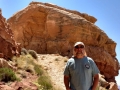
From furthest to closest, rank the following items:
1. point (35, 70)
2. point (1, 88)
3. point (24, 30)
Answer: point (24, 30), point (35, 70), point (1, 88)

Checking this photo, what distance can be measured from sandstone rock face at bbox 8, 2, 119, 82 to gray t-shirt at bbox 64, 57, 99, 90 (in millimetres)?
17861

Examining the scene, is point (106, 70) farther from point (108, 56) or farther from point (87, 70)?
point (87, 70)

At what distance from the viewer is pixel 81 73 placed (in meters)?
4.32

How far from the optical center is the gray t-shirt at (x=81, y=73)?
429 cm

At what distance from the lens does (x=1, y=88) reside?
7711 millimetres

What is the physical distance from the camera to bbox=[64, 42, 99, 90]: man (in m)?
4.30

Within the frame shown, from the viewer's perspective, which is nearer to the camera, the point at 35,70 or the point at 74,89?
the point at 74,89

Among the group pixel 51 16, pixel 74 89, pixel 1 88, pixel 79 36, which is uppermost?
pixel 51 16

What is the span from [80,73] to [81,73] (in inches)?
0.8

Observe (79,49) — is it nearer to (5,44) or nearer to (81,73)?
(81,73)

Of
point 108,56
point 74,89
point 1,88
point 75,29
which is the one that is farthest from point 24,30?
point 74,89

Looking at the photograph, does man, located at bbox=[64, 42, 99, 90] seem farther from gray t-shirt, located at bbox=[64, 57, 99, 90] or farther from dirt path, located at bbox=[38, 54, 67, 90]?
dirt path, located at bbox=[38, 54, 67, 90]

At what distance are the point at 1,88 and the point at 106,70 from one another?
2048cm

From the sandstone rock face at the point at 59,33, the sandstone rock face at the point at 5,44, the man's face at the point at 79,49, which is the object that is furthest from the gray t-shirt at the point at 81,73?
the sandstone rock face at the point at 59,33
